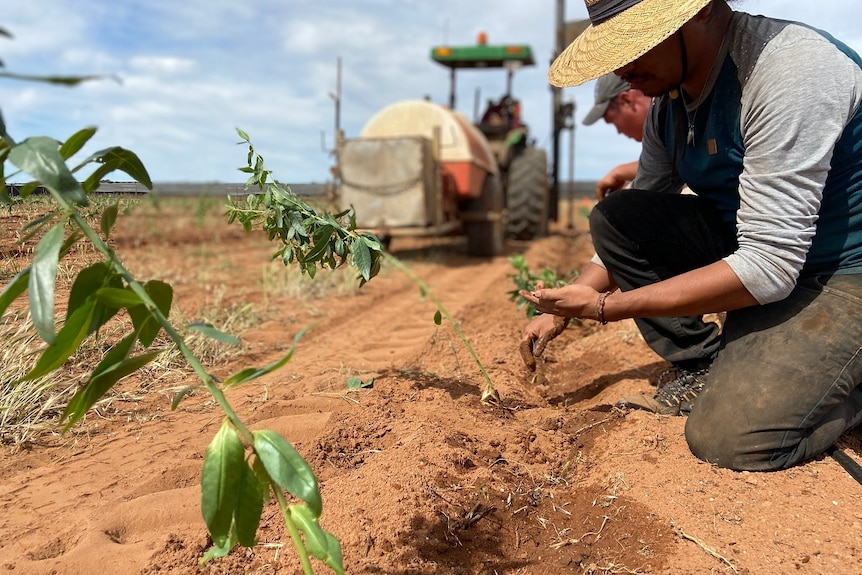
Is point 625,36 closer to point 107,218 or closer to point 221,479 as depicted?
point 107,218

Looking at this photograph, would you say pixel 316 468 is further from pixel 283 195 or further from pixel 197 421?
pixel 283 195

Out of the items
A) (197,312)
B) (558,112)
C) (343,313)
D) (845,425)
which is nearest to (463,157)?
(558,112)

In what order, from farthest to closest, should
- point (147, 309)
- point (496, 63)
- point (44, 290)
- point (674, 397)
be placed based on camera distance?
point (496, 63)
point (674, 397)
point (147, 309)
point (44, 290)

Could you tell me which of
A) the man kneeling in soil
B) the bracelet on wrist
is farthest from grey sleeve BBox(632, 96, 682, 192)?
the bracelet on wrist

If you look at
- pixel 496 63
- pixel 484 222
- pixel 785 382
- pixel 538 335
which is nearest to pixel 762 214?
pixel 785 382

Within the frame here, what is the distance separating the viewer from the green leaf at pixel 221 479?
39.9 inches

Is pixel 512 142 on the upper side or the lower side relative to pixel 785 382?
upper

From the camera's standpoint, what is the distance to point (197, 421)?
2.12m

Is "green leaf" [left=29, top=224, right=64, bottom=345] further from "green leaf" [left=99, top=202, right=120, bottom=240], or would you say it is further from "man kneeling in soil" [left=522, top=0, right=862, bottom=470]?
"man kneeling in soil" [left=522, top=0, right=862, bottom=470]

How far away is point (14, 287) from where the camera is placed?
104 centimetres

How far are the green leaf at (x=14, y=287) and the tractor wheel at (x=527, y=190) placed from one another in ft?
24.9

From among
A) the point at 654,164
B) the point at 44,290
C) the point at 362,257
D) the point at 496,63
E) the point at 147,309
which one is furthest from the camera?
the point at 496,63

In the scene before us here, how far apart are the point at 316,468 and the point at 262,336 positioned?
1.65 metres

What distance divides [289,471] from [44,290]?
447 mm
